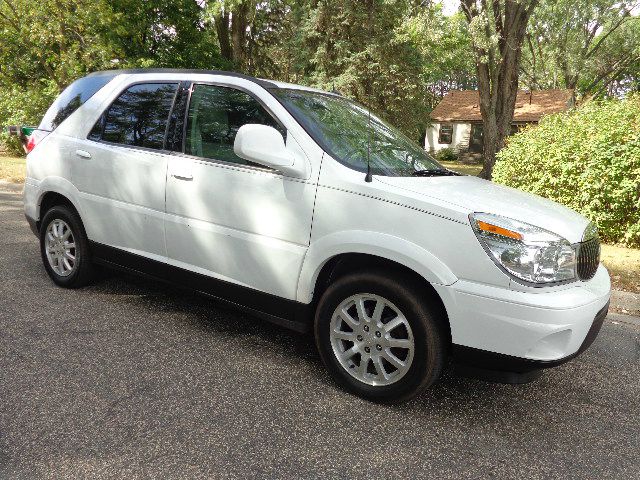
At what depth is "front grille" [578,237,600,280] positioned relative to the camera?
2.86 metres

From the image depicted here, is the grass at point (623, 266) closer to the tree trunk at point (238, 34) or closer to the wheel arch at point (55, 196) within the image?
the wheel arch at point (55, 196)

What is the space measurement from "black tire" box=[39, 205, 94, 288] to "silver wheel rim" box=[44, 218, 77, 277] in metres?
0.02

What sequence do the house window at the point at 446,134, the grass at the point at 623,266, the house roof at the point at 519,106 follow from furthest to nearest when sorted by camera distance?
the house window at the point at 446,134
the house roof at the point at 519,106
the grass at the point at 623,266

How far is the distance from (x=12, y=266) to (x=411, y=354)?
4.40m

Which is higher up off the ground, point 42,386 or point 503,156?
point 503,156

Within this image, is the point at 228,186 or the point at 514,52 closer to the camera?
the point at 228,186

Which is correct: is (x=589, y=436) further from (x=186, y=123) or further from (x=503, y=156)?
(x=503, y=156)

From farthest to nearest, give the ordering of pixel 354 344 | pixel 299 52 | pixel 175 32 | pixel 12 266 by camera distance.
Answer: pixel 299 52
pixel 175 32
pixel 12 266
pixel 354 344

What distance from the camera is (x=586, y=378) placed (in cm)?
362

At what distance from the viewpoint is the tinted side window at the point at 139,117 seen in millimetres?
3855

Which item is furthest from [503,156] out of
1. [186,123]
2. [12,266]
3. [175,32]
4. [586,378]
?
[175,32]

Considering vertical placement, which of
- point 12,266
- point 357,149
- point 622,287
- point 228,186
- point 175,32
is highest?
point 175,32

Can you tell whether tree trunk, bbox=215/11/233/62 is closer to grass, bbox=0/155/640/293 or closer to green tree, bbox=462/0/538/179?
green tree, bbox=462/0/538/179

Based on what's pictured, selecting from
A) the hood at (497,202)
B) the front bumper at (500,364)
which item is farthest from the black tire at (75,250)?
the front bumper at (500,364)
